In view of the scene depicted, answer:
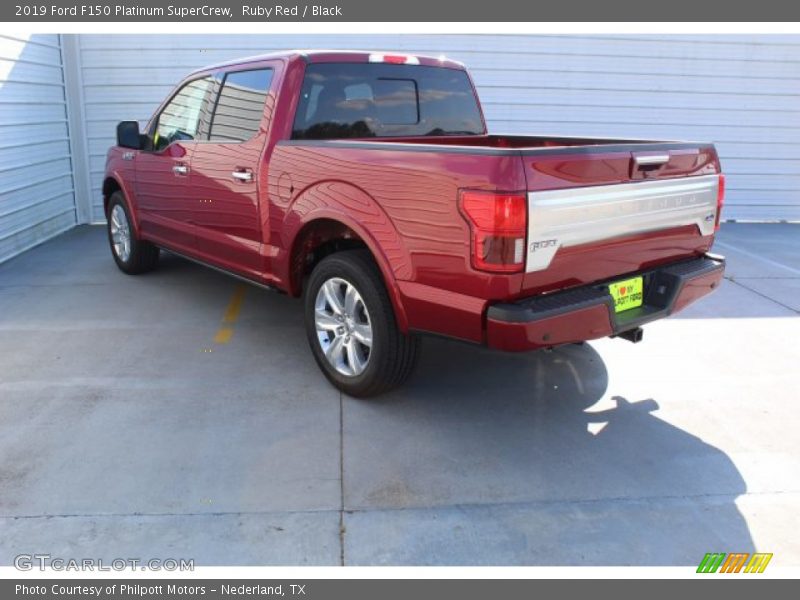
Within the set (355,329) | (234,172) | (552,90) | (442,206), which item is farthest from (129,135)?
(552,90)

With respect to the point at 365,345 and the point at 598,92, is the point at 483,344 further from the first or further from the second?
the point at 598,92

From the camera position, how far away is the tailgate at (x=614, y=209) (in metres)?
3.00

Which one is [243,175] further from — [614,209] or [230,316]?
[614,209]

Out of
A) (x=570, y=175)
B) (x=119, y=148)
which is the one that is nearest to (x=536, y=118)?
(x=119, y=148)

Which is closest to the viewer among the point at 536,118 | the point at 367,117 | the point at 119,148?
the point at 367,117

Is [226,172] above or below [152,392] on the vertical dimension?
above

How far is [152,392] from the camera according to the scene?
4.11 metres

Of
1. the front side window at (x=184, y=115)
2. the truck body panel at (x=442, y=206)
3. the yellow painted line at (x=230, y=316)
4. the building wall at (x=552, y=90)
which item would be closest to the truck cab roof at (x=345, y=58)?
the truck body panel at (x=442, y=206)

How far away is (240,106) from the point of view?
15.5ft

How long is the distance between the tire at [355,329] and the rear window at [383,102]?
102cm

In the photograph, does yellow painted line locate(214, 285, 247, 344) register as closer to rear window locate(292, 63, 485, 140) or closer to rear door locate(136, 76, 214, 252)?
rear door locate(136, 76, 214, 252)

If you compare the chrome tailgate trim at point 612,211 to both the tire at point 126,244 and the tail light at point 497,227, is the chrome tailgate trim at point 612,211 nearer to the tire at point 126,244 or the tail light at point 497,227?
the tail light at point 497,227

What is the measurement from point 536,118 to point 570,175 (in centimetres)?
728

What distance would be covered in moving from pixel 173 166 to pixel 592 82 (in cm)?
674
